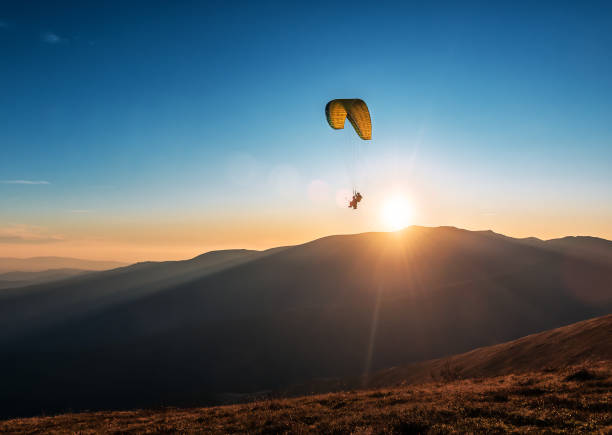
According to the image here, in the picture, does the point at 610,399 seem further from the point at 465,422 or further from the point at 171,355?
the point at 171,355

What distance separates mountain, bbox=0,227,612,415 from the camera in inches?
3374

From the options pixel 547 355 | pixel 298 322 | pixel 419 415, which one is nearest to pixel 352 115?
pixel 419 415

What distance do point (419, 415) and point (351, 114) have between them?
20.0 metres

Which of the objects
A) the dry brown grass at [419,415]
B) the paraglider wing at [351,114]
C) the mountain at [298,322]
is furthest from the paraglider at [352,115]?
the mountain at [298,322]

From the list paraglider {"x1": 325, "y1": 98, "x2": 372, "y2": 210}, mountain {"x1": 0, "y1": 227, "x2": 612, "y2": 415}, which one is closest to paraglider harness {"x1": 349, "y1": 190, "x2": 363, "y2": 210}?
paraglider {"x1": 325, "y1": 98, "x2": 372, "y2": 210}

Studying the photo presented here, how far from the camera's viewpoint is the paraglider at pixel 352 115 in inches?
926

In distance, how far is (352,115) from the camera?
2412 centimetres

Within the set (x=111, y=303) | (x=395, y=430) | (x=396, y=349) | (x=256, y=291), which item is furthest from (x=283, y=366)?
(x=111, y=303)

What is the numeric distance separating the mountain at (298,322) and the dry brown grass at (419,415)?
50.3 m

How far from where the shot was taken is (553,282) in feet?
414

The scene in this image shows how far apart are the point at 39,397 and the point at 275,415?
10778cm

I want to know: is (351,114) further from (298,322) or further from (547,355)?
(298,322)

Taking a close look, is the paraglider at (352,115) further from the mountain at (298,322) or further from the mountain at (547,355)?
the mountain at (298,322)

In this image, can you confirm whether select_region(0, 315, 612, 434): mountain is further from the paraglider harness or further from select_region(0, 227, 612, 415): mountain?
select_region(0, 227, 612, 415): mountain
